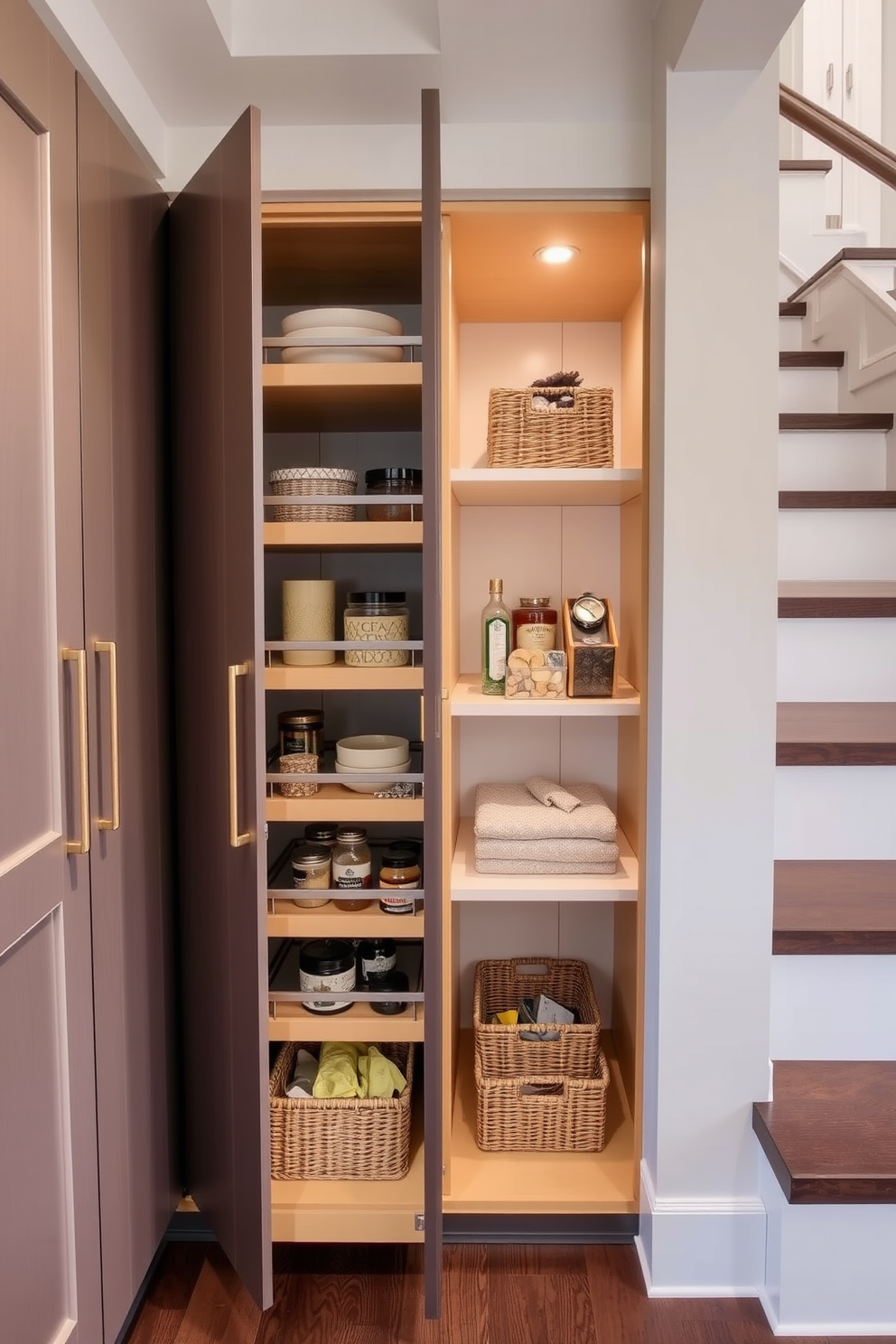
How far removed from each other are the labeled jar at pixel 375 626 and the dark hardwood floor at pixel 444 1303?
1196mm

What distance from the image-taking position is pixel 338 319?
68.0 inches

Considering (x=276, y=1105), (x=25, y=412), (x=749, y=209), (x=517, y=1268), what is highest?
(x=749, y=209)

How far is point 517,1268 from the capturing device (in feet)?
6.07

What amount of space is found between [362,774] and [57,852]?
568 millimetres

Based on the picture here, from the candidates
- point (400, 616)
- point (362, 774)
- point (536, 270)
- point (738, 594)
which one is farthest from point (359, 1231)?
point (536, 270)

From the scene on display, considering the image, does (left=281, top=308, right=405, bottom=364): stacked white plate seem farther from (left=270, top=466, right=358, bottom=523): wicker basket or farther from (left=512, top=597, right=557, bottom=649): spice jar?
(left=512, top=597, right=557, bottom=649): spice jar

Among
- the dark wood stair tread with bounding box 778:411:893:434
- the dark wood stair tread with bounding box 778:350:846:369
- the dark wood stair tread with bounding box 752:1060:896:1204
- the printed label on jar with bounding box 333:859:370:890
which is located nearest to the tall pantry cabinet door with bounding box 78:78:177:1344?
the printed label on jar with bounding box 333:859:370:890

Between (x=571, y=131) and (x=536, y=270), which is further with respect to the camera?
(x=536, y=270)

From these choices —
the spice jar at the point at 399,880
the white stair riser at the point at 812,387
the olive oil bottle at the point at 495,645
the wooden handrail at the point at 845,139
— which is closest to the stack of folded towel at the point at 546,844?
the spice jar at the point at 399,880

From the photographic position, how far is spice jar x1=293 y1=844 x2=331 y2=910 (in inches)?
70.8

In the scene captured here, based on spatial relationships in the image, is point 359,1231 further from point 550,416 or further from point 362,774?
point 550,416

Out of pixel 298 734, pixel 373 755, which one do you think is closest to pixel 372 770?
pixel 373 755

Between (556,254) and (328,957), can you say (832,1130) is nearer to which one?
(328,957)

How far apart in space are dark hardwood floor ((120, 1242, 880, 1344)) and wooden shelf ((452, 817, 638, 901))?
2.37ft
